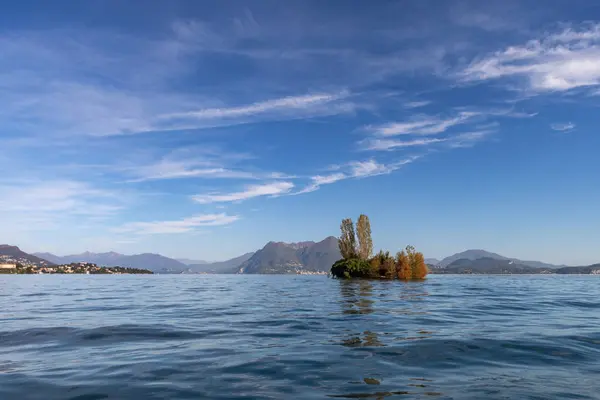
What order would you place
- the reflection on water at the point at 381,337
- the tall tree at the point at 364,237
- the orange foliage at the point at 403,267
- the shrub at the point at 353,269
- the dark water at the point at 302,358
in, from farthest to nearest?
the tall tree at the point at 364,237 → the shrub at the point at 353,269 → the orange foliage at the point at 403,267 → the dark water at the point at 302,358 → the reflection on water at the point at 381,337

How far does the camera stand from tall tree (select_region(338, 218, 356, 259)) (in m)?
130

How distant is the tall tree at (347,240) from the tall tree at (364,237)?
8.96 ft

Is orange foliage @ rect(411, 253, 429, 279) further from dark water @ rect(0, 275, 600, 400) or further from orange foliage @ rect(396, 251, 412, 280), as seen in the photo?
dark water @ rect(0, 275, 600, 400)

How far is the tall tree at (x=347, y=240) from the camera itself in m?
130

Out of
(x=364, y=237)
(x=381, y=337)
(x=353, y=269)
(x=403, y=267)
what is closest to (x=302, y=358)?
(x=381, y=337)

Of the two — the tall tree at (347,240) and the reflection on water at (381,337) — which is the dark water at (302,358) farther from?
the tall tree at (347,240)

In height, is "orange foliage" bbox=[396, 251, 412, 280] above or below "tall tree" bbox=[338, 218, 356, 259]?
below

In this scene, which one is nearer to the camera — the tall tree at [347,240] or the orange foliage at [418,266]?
the orange foliage at [418,266]

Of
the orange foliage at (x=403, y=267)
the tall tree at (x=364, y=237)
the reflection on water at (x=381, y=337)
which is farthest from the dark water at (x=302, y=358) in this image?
the tall tree at (x=364, y=237)

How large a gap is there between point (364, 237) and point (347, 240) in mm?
6298

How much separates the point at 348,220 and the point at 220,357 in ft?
405

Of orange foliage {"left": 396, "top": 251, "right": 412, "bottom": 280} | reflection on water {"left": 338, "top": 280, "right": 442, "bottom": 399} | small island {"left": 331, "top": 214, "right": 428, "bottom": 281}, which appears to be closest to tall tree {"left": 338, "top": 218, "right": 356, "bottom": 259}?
small island {"left": 331, "top": 214, "right": 428, "bottom": 281}

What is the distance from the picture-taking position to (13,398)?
9477mm

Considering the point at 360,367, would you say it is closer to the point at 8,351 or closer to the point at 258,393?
the point at 258,393
